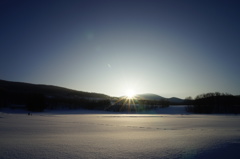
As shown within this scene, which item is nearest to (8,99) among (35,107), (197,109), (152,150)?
(35,107)

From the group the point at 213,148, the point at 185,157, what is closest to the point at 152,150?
the point at 185,157

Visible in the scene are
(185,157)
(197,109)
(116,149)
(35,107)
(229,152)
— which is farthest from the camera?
(197,109)

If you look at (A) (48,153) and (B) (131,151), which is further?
(B) (131,151)

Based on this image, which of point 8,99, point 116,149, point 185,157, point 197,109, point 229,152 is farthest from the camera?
point 8,99

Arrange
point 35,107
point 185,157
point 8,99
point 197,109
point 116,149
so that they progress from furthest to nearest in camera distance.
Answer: point 8,99 → point 197,109 → point 35,107 → point 116,149 → point 185,157

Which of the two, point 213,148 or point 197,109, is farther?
point 197,109

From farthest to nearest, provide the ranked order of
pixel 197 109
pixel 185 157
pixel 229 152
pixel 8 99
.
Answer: pixel 8 99
pixel 197 109
pixel 229 152
pixel 185 157

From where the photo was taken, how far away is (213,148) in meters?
7.16

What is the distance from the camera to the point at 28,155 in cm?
600

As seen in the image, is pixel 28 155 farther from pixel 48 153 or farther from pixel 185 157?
pixel 185 157

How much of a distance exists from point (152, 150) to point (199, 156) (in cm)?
181

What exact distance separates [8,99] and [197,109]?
375 ft

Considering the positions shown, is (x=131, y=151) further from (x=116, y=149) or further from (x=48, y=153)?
(x=48, y=153)

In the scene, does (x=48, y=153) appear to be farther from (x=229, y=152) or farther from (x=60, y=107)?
(x=60, y=107)
